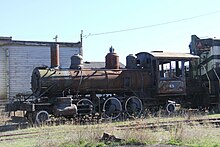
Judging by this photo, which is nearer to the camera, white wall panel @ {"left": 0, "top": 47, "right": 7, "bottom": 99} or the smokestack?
the smokestack

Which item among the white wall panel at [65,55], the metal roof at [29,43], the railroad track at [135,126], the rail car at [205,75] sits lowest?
the railroad track at [135,126]

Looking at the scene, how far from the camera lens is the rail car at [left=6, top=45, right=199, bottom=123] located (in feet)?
54.3

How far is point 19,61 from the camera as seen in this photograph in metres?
31.5

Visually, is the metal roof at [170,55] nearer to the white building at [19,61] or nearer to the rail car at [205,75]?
the rail car at [205,75]

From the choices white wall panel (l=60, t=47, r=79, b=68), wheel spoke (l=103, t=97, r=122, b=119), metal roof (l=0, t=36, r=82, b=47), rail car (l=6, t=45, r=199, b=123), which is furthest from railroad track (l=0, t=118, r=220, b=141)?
white wall panel (l=60, t=47, r=79, b=68)

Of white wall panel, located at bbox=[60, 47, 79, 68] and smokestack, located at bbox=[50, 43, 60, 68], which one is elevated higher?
white wall panel, located at bbox=[60, 47, 79, 68]

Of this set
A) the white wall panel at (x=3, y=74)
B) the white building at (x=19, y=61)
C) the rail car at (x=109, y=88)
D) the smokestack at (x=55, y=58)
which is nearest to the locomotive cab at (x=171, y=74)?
the rail car at (x=109, y=88)

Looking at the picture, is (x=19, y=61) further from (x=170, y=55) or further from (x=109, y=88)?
(x=170, y=55)

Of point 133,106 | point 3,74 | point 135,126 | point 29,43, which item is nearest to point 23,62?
point 29,43

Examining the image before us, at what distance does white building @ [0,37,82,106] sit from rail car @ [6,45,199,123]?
1299cm

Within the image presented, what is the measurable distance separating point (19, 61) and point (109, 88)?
15.5 m

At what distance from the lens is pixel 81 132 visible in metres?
10.0

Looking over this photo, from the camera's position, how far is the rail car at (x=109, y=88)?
1656 cm

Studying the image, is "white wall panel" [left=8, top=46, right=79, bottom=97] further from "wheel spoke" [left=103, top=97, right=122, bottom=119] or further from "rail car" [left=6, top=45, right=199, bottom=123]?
"wheel spoke" [left=103, top=97, right=122, bottom=119]
